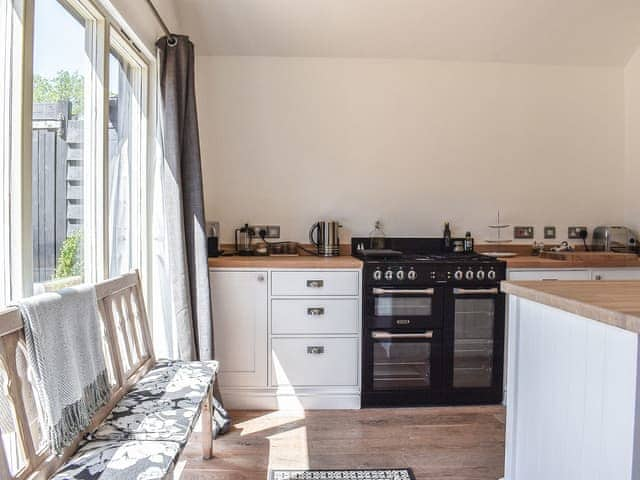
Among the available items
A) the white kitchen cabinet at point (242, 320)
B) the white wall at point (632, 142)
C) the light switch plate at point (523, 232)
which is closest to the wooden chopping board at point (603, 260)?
the light switch plate at point (523, 232)

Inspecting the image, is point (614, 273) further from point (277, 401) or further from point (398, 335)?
point (277, 401)

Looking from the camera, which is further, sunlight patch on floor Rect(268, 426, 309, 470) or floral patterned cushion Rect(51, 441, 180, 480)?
sunlight patch on floor Rect(268, 426, 309, 470)

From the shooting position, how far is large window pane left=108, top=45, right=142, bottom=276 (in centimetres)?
211

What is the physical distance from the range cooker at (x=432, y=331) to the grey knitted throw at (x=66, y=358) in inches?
64.1

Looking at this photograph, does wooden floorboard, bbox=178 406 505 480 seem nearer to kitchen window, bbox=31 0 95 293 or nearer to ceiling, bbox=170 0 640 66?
kitchen window, bbox=31 0 95 293

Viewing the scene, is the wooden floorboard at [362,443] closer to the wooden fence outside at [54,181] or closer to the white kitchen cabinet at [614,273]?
the white kitchen cabinet at [614,273]

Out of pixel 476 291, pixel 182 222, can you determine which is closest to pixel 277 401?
pixel 182 222

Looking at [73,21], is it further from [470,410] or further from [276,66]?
[470,410]

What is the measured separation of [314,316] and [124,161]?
4.54ft

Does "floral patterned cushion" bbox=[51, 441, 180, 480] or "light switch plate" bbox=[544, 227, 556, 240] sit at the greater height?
"light switch plate" bbox=[544, 227, 556, 240]

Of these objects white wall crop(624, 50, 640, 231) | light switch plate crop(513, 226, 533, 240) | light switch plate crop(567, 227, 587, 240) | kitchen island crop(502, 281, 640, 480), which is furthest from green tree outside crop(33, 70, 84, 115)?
white wall crop(624, 50, 640, 231)

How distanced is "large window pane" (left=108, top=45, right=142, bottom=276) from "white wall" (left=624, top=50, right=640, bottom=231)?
11.6 feet

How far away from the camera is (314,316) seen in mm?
2775

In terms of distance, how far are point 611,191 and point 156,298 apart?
3.44 metres
